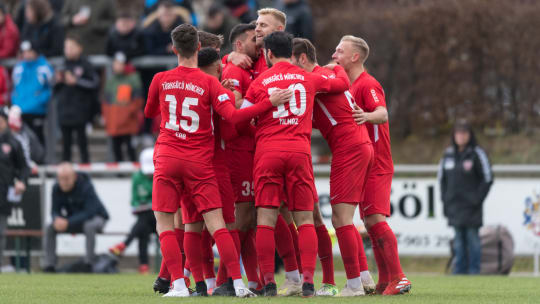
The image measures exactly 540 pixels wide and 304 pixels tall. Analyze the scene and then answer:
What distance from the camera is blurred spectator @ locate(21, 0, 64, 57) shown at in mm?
19641

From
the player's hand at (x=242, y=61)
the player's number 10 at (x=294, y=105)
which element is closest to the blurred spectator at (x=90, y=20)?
the player's hand at (x=242, y=61)

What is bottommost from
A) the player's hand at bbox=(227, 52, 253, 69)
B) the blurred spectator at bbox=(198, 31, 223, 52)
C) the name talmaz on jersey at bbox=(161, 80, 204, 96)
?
the name talmaz on jersey at bbox=(161, 80, 204, 96)

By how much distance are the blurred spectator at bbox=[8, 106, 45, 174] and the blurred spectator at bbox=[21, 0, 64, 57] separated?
210 cm

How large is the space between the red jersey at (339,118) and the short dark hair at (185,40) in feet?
3.76

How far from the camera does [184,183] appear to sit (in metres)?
9.89

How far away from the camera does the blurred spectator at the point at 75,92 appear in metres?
18.7

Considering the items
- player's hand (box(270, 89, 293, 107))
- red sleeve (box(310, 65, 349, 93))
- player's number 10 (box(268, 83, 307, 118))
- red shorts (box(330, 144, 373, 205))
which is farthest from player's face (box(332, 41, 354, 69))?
player's hand (box(270, 89, 293, 107))

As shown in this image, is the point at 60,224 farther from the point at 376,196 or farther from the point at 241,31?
the point at 376,196

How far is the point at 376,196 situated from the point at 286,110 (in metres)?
1.37

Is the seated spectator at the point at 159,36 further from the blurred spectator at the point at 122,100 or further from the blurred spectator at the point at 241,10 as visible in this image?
the blurred spectator at the point at 241,10

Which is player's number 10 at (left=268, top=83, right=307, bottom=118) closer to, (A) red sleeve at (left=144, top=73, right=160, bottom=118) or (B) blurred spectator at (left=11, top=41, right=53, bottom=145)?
(A) red sleeve at (left=144, top=73, right=160, bottom=118)

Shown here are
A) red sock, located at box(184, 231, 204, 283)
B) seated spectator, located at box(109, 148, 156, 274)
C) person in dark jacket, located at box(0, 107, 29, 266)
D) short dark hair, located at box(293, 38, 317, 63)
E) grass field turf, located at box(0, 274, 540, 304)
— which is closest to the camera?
grass field turf, located at box(0, 274, 540, 304)

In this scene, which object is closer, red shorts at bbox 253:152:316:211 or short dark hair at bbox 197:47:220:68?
red shorts at bbox 253:152:316:211

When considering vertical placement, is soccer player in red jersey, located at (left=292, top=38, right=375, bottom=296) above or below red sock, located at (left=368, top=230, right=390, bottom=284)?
above
